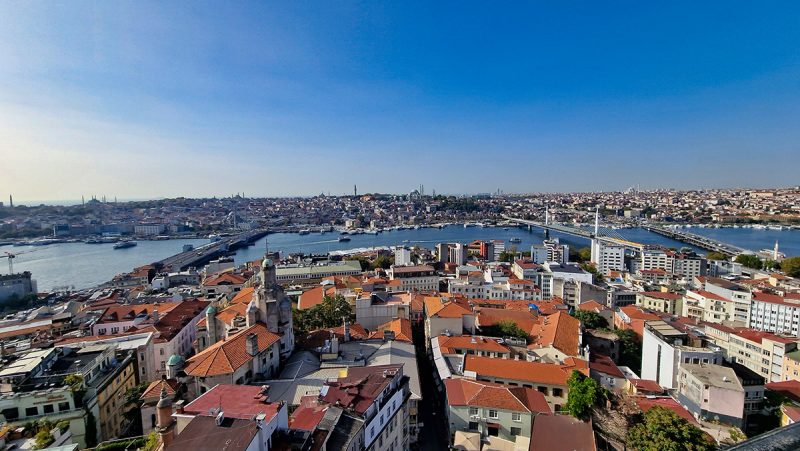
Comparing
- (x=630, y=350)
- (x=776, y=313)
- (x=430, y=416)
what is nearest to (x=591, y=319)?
(x=630, y=350)

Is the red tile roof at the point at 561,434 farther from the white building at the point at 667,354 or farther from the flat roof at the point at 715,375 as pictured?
the white building at the point at 667,354

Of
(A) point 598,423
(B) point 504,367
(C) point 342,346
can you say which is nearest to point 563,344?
(B) point 504,367

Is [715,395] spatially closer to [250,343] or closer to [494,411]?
[494,411]

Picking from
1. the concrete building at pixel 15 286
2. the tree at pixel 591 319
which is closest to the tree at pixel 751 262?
the tree at pixel 591 319

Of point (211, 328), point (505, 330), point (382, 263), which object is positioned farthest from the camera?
point (382, 263)

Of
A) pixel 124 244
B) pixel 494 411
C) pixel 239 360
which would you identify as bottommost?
pixel 124 244

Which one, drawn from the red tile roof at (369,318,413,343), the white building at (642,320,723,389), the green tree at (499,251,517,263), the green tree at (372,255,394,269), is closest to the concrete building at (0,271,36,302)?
the green tree at (372,255,394,269)

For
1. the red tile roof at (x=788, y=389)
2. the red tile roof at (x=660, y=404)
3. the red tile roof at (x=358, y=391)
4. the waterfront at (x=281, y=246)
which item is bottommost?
the waterfront at (x=281, y=246)
